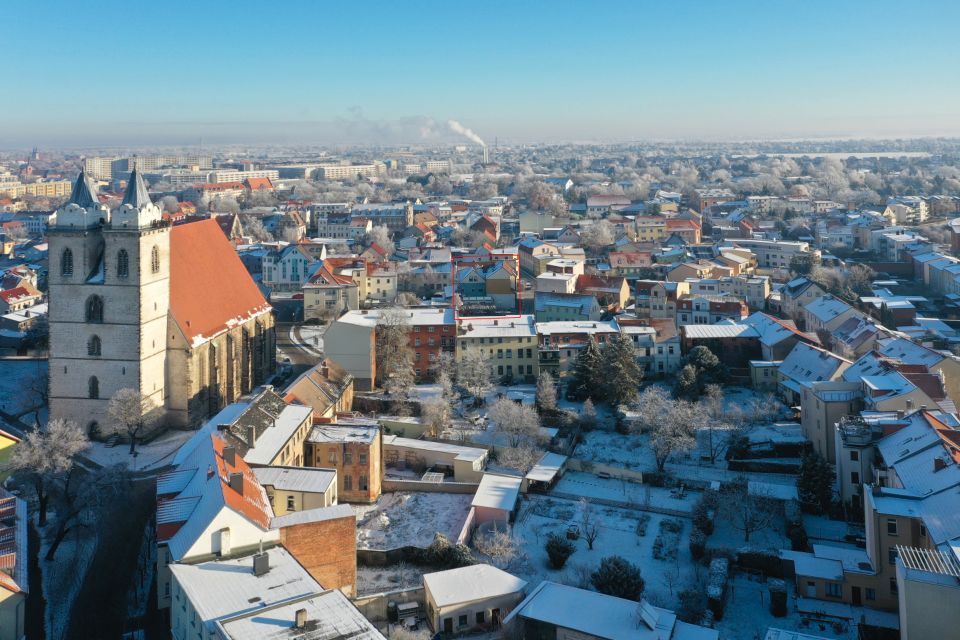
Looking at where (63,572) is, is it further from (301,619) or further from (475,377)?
(475,377)

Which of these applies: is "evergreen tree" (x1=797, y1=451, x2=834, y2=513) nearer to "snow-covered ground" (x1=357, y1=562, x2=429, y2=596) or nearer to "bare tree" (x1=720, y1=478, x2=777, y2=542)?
"bare tree" (x1=720, y1=478, x2=777, y2=542)

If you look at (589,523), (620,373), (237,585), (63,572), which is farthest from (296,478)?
(620,373)

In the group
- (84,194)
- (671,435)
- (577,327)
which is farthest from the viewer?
(577,327)

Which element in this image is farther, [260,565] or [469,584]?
[469,584]

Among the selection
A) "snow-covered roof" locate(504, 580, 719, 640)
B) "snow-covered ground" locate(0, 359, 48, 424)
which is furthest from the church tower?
"snow-covered roof" locate(504, 580, 719, 640)

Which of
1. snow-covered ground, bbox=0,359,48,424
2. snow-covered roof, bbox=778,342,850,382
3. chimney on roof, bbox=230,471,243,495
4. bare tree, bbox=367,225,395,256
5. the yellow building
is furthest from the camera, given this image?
bare tree, bbox=367,225,395,256
